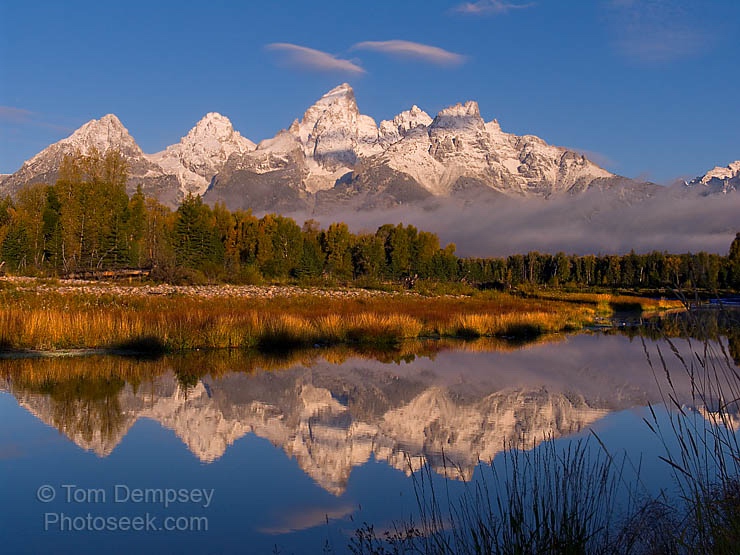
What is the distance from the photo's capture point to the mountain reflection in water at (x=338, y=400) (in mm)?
9242

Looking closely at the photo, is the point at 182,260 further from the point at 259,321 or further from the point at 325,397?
the point at 325,397

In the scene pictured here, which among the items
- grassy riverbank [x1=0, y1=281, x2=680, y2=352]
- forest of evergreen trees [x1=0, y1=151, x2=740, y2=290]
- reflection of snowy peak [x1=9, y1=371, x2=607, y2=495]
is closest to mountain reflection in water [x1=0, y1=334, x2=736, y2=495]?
reflection of snowy peak [x1=9, y1=371, x2=607, y2=495]

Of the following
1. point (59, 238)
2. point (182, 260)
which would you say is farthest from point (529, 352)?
point (59, 238)

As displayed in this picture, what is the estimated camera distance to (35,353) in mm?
16469

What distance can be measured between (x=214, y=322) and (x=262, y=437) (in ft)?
33.9

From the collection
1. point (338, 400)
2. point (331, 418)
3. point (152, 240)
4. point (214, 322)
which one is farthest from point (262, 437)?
point (152, 240)

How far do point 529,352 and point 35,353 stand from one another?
1369 cm

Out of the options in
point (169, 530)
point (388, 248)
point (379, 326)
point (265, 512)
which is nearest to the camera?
point (169, 530)

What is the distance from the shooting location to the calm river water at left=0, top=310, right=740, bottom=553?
6.49m

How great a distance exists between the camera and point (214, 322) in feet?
64.7

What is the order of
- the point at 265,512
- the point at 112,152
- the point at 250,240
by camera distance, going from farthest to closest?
1. the point at 250,240
2. the point at 112,152
3. the point at 265,512

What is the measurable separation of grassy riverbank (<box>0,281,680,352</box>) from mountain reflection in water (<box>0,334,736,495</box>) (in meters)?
1.24

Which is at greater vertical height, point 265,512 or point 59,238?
point 59,238

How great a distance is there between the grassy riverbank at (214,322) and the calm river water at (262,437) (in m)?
1.34
